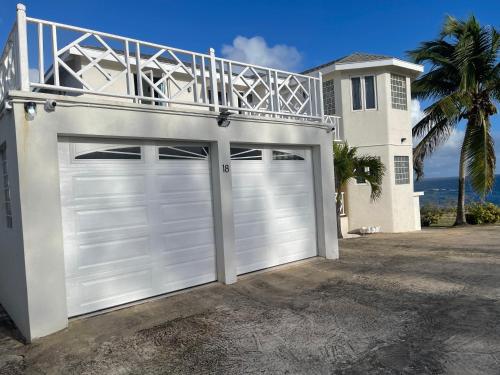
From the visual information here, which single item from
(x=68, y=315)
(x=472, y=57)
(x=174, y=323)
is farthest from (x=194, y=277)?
(x=472, y=57)

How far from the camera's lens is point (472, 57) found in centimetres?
1530

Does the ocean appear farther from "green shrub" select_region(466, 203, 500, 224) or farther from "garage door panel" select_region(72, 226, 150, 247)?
"garage door panel" select_region(72, 226, 150, 247)

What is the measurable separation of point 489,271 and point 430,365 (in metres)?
4.35

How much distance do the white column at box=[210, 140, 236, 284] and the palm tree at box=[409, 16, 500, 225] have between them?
440 inches

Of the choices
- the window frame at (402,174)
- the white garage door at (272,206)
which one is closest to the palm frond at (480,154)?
the window frame at (402,174)

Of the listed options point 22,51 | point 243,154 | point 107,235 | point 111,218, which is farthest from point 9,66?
point 243,154

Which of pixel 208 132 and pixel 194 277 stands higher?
pixel 208 132

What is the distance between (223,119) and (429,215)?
54.9ft

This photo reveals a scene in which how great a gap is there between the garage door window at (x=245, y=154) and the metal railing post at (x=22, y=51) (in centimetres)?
356

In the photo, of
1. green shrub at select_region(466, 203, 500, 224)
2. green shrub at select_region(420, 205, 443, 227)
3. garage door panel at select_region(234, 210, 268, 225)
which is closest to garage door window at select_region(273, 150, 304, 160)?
garage door panel at select_region(234, 210, 268, 225)

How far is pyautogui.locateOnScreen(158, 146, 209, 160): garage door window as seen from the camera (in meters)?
6.60

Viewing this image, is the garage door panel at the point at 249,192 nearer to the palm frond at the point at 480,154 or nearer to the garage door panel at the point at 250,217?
the garage door panel at the point at 250,217

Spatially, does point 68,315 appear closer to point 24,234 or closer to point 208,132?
point 24,234

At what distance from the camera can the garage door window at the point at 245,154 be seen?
24.9ft
